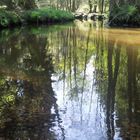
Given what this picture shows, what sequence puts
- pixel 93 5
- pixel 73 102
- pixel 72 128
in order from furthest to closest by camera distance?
pixel 93 5, pixel 73 102, pixel 72 128

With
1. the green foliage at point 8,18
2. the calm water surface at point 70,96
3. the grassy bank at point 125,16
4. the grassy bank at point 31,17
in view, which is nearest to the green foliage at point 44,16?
the grassy bank at point 31,17

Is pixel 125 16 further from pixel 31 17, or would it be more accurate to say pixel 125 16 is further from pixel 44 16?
pixel 44 16

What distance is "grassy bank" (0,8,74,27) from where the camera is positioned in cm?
2984

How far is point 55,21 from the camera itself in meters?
42.7

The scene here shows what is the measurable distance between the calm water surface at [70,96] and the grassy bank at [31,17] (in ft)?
50.0

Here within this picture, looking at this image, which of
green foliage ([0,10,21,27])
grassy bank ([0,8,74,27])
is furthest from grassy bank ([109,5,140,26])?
green foliage ([0,10,21,27])

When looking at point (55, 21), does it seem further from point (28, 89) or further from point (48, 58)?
point (28, 89)

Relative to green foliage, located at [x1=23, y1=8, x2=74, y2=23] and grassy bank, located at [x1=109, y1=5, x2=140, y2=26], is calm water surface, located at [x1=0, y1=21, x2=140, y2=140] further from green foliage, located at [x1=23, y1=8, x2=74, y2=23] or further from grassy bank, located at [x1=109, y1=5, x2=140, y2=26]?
green foliage, located at [x1=23, y1=8, x2=74, y2=23]

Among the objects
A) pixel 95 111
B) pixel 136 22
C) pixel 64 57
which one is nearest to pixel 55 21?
pixel 136 22

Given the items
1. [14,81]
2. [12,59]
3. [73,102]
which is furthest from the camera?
[12,59]

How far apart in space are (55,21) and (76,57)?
94.0ft

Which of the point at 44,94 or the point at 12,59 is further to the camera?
the point at 12,59

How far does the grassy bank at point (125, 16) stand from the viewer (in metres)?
33.2

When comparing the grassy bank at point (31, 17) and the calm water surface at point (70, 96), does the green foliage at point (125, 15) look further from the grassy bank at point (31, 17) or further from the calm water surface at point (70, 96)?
the calm water surface at point (70, 96)
